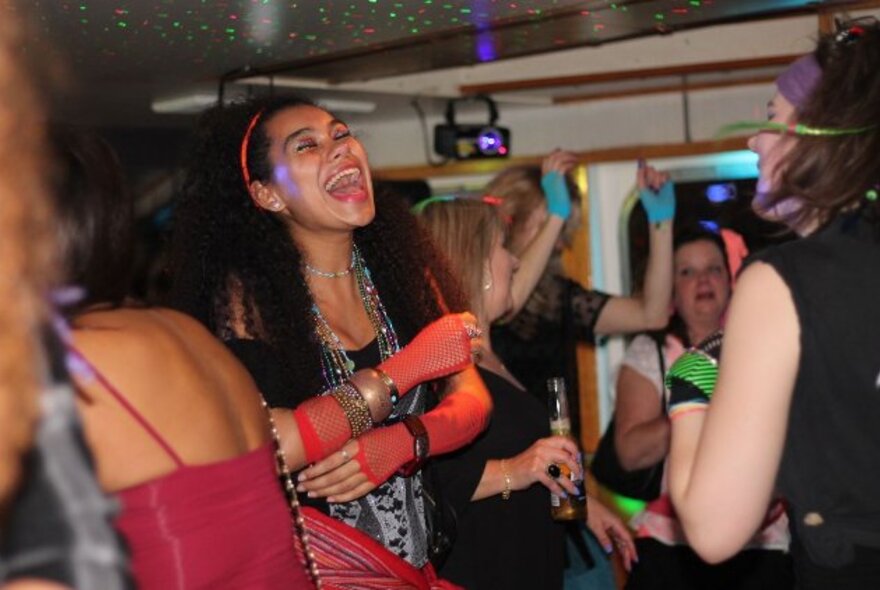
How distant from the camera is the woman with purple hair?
1.85m

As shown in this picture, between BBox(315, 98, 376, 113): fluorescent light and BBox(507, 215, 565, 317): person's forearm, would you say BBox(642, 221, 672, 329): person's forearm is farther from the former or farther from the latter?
BBox(315, 98, 376, 113): fluorescent light

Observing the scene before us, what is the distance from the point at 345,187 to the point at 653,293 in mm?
1743

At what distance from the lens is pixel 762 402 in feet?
6.02

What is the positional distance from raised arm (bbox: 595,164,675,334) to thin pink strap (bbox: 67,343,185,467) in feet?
9.51

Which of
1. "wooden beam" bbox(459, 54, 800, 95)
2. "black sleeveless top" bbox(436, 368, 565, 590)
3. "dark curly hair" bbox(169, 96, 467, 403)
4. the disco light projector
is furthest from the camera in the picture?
the disco light projector

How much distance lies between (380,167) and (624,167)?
1166 mm

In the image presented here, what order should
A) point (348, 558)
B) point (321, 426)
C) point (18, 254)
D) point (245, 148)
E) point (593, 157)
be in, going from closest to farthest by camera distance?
point (18, 254)
point (321, 426)
point (348, 558)
point (245, 148)
point (593, 157)

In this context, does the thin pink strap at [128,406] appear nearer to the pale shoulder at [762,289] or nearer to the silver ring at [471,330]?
the pale shoulder at [762,289]

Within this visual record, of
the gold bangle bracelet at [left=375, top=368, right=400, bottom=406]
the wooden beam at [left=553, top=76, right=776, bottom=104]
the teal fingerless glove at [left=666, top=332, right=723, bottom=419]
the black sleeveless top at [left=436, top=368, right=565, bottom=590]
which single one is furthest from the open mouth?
the wooden beam at [left=553, top=76, right=776, bottom=104]

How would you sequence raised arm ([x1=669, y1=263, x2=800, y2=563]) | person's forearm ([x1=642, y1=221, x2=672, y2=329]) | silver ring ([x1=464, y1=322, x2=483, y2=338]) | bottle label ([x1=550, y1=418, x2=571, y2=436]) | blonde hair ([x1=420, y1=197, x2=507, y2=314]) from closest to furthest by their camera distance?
raised arm ([x1=669, y1=263, x2=800, y2=563]), silver ring ([x1=464, y1=322, x2=483, y2=338]), bottle label ([x1=550, y1=418, x2=571, y2=436]), blonde hair ([x1=420, y1=197, x2=507, y2=314]), person's forearm ([x1=642, y1=221, x2=672, y2=329])

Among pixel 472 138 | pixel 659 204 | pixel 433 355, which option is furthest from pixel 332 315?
pixel 472 138

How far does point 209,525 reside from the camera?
1750 millimetres

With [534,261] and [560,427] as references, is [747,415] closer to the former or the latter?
[560,427]

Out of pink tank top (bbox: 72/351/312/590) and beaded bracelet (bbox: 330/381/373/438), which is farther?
beaded bracelet (bbox: 330/381/373/438)
